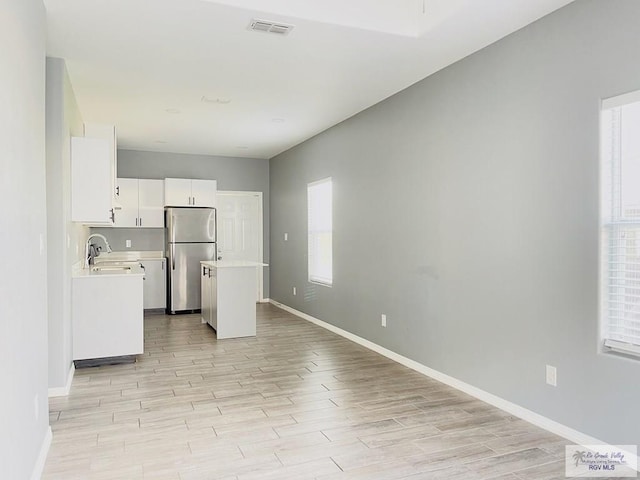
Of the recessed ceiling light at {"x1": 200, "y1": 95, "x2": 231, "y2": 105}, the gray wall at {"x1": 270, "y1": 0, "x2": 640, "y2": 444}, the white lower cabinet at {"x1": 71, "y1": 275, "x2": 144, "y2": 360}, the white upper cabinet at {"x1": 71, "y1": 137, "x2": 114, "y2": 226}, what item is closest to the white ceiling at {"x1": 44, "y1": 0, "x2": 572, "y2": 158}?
A: the recessed ceiling light at {"x1": 200, "y1": 95, "x2": 231, "y2": 105}

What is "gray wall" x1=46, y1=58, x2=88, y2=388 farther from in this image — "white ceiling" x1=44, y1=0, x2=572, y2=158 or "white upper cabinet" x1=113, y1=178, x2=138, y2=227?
"white upper cabinet" x1=113, y1=178, x2=138, y2=227

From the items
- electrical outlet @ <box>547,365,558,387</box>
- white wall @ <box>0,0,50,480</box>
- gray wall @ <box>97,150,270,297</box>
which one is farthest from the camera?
gray wall @ <box>97,150,270,297</box>

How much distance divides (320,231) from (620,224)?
14.3 feet

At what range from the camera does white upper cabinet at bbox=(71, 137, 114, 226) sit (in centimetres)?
427

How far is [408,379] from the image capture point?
4.12 metres

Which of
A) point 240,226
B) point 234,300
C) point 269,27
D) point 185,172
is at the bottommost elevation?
point 234,300

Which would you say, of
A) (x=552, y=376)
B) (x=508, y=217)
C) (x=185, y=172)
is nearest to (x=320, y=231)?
(x=185, y=172)

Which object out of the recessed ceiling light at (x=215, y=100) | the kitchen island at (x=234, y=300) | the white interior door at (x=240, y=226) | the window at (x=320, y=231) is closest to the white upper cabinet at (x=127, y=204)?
the white interior door at (x=240, y=226)

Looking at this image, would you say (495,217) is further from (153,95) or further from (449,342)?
(153,95)

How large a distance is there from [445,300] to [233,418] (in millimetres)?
1942

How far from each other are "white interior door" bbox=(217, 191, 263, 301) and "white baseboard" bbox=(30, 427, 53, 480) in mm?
5700

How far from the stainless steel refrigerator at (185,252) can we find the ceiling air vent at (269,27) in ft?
15.6
